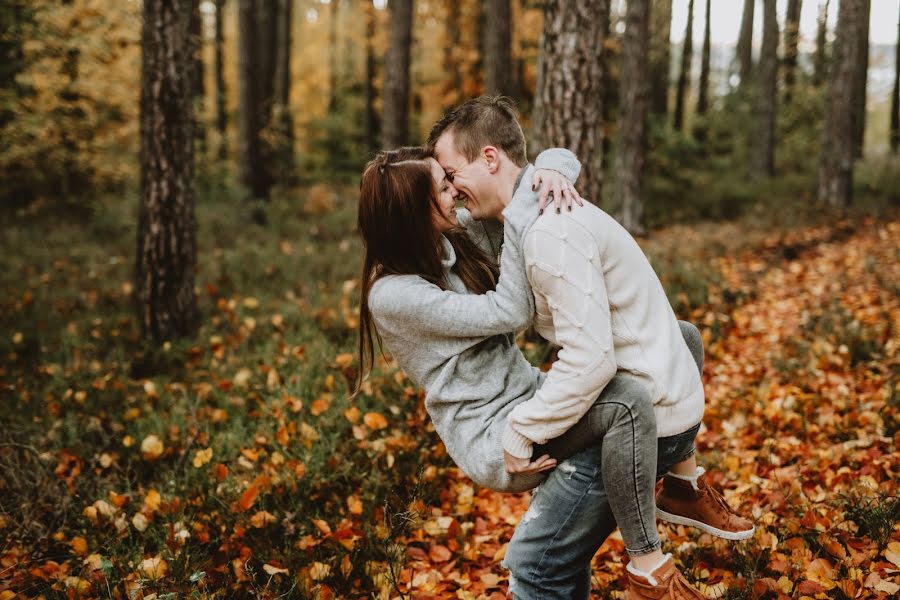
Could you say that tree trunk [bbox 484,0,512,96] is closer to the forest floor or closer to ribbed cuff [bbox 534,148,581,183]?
the forest floor

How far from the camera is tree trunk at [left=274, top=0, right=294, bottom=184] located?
52.3ft

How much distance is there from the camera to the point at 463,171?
2.43 m

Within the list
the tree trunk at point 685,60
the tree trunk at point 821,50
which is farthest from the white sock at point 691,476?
the tree trunk at point 685,60

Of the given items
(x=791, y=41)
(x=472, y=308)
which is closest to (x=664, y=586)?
(x=472, y=308)

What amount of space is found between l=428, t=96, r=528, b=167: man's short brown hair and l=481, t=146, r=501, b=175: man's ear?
0.05 ft

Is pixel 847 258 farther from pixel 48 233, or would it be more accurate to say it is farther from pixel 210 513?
pixel 48 233

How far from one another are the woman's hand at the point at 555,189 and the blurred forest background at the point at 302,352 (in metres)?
1.73

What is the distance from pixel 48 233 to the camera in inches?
429

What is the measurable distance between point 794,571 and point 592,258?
1844 mm

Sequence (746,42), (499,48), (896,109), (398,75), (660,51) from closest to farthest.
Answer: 1. (499,48)
2. (398,75)
3. (660,51)
4. (896,109)
5. (746,42)

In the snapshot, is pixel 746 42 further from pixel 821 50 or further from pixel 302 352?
pixel 302 352

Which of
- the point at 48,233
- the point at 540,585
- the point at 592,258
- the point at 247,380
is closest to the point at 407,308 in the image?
the point at 592,258

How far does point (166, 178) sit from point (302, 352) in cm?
201

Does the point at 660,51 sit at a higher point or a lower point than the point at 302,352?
higher
